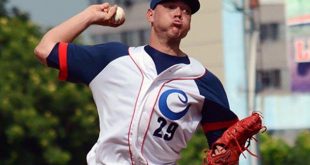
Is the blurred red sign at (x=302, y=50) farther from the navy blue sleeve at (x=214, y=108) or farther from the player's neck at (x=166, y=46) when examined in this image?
the player's neck at (x=166, y=46)

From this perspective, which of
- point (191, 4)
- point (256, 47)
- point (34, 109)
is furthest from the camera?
point (34, 109)

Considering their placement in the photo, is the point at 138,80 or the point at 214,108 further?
the point at 214,108

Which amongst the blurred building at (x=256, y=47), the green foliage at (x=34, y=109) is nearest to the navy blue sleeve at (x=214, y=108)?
the blurred building at (x=256, y=47)

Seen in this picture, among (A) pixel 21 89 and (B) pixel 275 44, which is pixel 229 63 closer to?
(A) pixel 21 89

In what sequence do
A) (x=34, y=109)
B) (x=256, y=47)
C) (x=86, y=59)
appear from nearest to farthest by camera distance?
(x=86, y=59) → (x=256, y=47) → (x=34, y=109)

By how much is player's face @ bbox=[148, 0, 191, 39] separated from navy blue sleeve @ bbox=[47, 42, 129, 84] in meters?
0.19

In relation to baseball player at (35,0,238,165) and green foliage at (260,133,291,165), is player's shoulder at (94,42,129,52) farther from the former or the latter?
green foliage at (260,133,291,165)

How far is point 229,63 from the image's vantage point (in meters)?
25.9

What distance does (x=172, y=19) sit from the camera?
197 inches

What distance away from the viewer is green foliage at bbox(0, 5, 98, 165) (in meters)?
25.0

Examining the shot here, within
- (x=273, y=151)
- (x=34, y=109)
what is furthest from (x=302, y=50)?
(x=34, y=109)

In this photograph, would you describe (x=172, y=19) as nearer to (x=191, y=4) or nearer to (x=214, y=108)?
(x=191, y=4)

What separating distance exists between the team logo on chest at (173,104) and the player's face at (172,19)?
0.79 ft

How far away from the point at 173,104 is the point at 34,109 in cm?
2016
